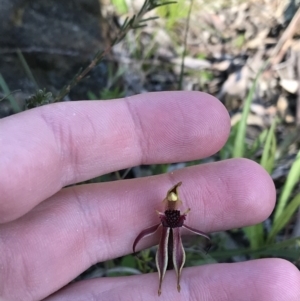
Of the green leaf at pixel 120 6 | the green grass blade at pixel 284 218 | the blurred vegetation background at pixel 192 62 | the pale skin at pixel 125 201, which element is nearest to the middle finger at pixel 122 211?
the pale skin at pixel 125 201

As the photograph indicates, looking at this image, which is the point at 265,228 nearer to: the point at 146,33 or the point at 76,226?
the point at 76,226

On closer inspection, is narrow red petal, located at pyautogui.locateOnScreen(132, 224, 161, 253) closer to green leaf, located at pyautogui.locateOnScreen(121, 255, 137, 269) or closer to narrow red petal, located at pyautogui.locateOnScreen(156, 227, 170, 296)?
narrow red petal, located at pyautogui.locateOnScreen(156, 227, 170, 296)

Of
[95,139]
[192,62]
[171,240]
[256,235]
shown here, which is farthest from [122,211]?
[192,62]

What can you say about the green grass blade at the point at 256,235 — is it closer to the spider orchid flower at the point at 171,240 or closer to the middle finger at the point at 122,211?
the middle finger at the point at 122,211

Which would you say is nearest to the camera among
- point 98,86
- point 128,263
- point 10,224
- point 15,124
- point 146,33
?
point 15,124

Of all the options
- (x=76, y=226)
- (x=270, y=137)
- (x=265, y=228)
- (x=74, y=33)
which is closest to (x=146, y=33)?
(x=74, y=33)

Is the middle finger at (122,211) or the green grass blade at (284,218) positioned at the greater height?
the middle finger at (122,211)

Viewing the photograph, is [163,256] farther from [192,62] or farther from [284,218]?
[192,62]
